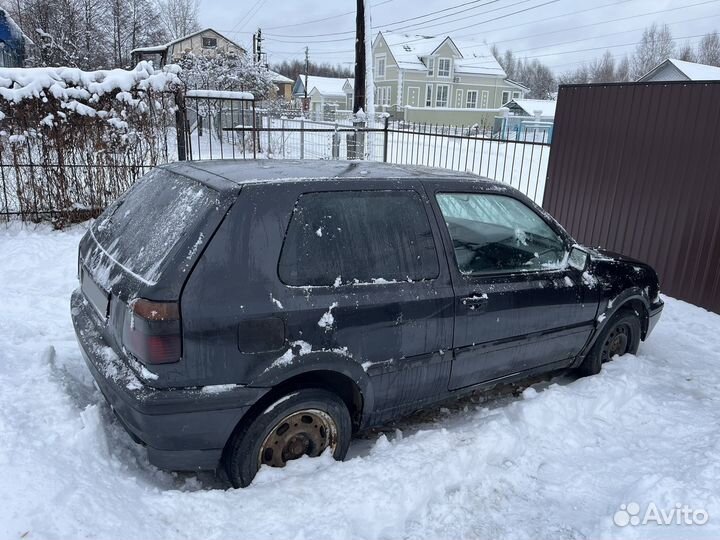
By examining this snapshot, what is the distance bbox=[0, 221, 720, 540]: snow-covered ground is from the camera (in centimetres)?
238

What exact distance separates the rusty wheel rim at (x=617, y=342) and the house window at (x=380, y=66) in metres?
52.4

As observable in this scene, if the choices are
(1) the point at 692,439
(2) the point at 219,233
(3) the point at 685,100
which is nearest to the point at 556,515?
(1) the point at 692,439

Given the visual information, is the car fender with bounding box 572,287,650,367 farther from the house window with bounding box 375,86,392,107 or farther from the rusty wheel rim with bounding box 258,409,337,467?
the house window with bounding box 375,86,392,107

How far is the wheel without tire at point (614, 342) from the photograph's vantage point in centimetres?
421

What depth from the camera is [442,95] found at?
174 feet

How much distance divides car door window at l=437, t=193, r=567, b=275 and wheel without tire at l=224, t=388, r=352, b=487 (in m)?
1.17

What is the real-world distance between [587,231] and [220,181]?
19.2ft

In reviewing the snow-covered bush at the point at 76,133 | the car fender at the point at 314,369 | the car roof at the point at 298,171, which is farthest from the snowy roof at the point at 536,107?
the car fender at the point at 314,369

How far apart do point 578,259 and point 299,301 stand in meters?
2.25

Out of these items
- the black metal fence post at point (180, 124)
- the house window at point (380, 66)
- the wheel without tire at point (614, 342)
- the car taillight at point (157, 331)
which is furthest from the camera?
the house window at point (380, 66)

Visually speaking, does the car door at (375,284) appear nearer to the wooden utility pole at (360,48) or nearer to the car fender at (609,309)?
the car fender at (609,309)

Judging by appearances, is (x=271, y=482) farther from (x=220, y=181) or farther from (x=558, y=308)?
(x=558, y=308)

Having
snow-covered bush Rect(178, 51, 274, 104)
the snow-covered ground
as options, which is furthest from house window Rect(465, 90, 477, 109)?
the snow-covered ground

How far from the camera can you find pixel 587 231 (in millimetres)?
7168
